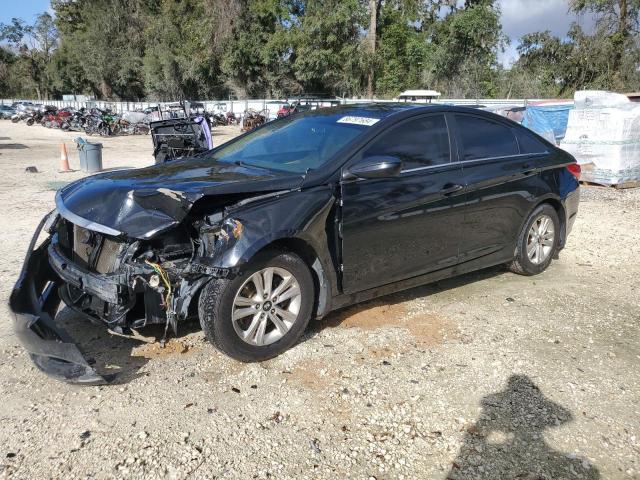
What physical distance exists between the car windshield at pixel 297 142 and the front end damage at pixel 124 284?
89cm

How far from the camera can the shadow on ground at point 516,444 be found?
2.63 m

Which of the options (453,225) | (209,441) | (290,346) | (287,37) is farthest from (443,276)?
(287,37)

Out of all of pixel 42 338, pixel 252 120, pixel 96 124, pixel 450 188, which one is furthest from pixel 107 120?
pixel 42 338

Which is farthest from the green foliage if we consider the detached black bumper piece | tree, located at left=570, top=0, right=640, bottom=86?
the detached black bumper piece

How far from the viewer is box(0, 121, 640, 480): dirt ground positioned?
2656mm

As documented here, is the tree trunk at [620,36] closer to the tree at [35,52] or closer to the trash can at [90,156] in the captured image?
the trash can at [90,156]

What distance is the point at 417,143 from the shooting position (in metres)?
4.21

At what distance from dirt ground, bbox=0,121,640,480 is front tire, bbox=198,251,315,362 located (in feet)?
0.55

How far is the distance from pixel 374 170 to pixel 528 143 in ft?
7.53

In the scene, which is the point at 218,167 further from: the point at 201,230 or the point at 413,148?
the point at 413,148

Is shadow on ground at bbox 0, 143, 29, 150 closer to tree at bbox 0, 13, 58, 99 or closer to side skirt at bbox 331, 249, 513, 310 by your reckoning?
side skirt at bbox 331, 249, 513, 310

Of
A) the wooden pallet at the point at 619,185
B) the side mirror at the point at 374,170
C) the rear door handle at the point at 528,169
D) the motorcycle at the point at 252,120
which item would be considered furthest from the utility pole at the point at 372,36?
the side mirror at the point at 374,170

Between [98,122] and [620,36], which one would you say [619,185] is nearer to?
[620,36]

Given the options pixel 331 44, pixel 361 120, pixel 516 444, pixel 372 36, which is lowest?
pixel 516 444
